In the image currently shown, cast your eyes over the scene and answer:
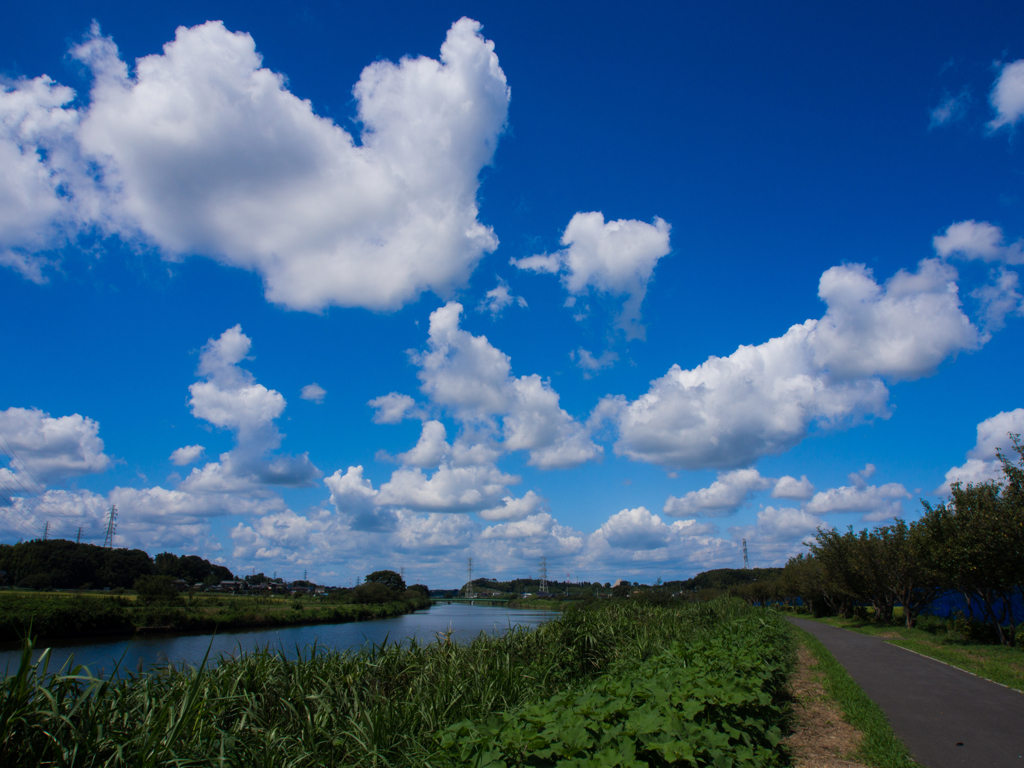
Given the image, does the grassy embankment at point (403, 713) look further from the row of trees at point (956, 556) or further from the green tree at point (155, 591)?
the green tree at point (155, 591)

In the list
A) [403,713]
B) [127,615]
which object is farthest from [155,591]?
[403,713]

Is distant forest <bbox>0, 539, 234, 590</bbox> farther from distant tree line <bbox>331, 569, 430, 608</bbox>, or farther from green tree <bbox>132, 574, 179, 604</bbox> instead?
distant tree line <bbox>331, 569, 430, 608</bbox>

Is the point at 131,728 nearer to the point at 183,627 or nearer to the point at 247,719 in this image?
the point at 247,719

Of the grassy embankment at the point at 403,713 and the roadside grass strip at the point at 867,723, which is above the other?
the grassy embankment at the point at 403,713

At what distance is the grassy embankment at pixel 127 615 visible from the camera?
107 ft

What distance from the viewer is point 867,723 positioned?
285 inches

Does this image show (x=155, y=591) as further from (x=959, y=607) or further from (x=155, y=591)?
(x=959, y=607)

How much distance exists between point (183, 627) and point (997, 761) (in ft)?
166

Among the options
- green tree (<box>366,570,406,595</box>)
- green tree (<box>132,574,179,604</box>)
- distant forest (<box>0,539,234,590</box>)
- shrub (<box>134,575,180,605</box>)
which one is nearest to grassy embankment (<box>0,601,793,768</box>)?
shrub (<box>134,575,180,605</box>)

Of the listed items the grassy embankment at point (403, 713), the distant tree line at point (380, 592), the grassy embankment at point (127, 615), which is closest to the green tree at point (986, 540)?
the grassy embankment at point (403, 713)

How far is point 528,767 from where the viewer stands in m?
3.20

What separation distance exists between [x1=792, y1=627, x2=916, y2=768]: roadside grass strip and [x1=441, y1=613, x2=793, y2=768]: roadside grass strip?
1.31 metres

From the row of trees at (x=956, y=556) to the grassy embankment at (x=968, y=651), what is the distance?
1015 mm

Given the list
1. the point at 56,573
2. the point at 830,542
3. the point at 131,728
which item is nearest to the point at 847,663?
the point at 131,728
